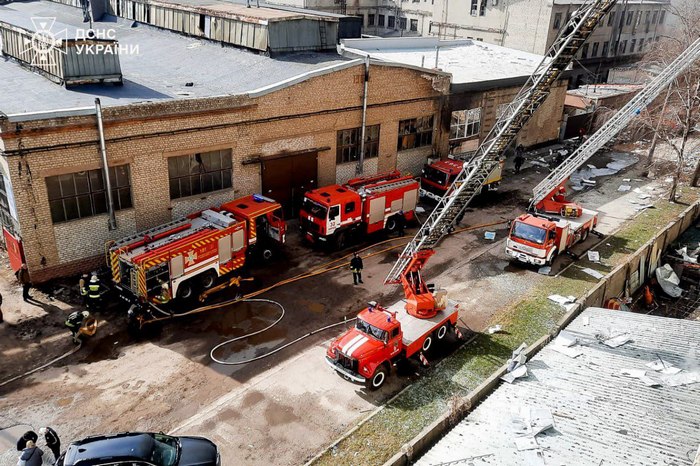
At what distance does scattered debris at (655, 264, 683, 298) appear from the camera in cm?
2462

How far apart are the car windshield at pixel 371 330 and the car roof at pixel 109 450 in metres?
6.38

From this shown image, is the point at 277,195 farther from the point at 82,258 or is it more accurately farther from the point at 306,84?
the point at 82,258

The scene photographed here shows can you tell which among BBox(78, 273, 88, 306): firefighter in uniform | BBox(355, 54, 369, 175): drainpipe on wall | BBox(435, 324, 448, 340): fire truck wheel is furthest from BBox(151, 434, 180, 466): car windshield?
BBox(355, 54, 369, 175): drainpipe on wall

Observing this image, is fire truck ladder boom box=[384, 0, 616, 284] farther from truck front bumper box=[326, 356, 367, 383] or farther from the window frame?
the window frame

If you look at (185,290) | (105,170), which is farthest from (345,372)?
(105,170)

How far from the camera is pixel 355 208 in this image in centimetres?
2447

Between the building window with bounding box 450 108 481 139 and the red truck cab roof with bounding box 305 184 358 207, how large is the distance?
1204 centimetres

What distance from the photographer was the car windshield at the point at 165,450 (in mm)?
11609

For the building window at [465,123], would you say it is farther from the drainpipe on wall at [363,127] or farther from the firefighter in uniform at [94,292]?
the firefighter in uniform at [94,292]

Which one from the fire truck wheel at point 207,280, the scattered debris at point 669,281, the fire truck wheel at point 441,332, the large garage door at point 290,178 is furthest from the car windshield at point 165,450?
the scattered debris at point 669,281

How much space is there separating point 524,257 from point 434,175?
27.0ft

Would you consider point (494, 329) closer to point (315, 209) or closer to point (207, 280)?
point (315, 209)

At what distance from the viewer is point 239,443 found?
13805mm

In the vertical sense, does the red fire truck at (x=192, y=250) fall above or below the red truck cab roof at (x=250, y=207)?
below
